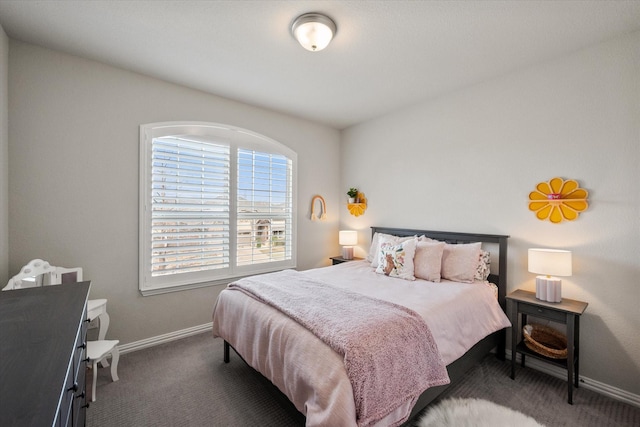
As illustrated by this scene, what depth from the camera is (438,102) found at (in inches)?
125

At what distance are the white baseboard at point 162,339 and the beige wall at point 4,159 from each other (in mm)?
1080

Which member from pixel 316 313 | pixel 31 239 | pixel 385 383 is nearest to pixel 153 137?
pixel 31 239

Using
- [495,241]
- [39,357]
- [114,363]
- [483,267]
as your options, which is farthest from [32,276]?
[495,241]

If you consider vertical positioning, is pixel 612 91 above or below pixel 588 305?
above

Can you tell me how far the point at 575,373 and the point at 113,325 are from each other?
4.02 meters

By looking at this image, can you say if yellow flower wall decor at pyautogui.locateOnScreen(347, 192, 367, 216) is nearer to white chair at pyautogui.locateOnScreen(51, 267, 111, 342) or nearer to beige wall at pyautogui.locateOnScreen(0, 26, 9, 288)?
white chair at pyautogui.locateOnScreen(51, 267, 111, 342)

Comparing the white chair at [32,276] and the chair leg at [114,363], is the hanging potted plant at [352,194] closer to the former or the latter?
the chair leg at [114,363]

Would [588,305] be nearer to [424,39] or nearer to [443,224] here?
[443,224]

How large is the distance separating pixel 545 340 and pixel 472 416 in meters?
1.19

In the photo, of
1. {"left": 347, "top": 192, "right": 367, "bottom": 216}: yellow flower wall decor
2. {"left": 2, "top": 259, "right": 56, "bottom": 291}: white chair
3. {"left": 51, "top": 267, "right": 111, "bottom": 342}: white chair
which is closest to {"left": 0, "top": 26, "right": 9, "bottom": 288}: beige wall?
{"left": 2, "top": 259, "right": 56, "bottom": 291}: white chair

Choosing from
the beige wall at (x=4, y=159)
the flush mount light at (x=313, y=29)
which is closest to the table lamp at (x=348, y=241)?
the flush mount light at (x=313, y=29)

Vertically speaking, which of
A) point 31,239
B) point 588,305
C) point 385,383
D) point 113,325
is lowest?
point 113,325

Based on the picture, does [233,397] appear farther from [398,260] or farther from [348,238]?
[348,238]

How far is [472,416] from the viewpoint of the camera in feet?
5.57
